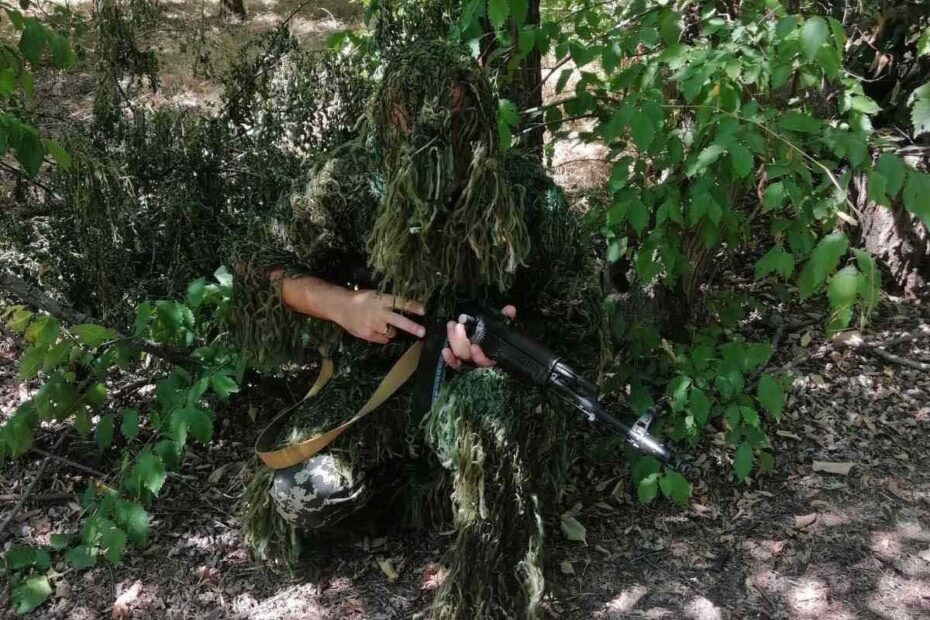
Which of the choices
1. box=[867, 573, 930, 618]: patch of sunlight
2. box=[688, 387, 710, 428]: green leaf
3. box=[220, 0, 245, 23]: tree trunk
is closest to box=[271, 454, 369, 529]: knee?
box=[688, 387, 710, 428]: green leaf

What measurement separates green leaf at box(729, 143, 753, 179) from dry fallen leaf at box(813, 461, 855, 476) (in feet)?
3.67

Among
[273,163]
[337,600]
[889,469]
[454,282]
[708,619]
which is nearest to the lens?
[454,282]

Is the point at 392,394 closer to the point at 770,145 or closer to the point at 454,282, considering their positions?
the point at 454,282

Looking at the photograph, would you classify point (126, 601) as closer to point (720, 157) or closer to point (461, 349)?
point (461, 349)

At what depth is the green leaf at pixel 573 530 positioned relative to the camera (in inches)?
88.7

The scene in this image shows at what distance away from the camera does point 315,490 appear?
2.03m

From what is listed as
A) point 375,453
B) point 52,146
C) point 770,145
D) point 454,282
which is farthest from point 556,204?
point 52,146

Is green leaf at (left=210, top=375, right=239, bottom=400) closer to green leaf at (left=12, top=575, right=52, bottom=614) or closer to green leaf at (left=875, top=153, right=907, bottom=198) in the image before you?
green leaf at (left=12, top=575, right=52, bottom=614)

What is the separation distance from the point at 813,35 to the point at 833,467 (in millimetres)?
1378

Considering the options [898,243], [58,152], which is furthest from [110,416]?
[898,243]

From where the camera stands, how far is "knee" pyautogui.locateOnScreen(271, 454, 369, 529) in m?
2.03

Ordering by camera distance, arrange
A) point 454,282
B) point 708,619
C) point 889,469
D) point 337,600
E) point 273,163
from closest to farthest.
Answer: point 454,282, point 708,619, point 337,600, point 889,469, point 273,163

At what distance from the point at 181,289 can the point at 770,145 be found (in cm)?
196

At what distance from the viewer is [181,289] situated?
2.78m
